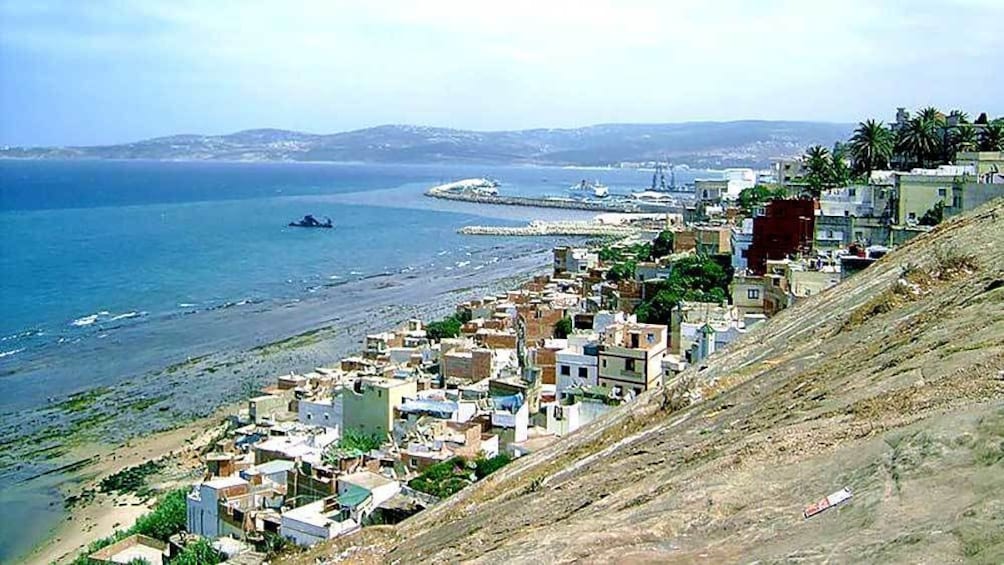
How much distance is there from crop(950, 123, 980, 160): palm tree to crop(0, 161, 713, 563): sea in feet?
103

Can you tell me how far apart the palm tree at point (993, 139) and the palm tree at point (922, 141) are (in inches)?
81.4

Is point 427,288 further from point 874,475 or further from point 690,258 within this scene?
point 874,475

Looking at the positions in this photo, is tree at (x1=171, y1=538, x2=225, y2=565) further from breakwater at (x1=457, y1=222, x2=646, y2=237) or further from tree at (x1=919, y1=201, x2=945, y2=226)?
breakwater at (x1=457, y1=222, x2=646, y2=237)

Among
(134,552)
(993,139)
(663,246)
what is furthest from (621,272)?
(134,552)

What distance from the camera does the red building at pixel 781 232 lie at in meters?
32.1

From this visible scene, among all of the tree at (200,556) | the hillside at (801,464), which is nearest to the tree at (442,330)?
the tree at (200,556)

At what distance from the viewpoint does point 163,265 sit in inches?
2992

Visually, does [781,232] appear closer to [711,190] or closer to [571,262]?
[571,262]

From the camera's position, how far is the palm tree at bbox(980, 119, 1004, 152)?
3675 centimetres

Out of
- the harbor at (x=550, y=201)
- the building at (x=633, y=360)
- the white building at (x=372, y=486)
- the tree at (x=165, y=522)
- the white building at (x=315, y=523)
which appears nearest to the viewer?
the white building at (x=315, y=523)

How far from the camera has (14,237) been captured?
96875 mm

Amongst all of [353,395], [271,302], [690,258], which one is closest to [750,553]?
[353,395]

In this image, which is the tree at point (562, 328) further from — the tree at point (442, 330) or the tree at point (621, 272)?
the tree at point (621, 272)

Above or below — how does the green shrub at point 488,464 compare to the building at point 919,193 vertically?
below
